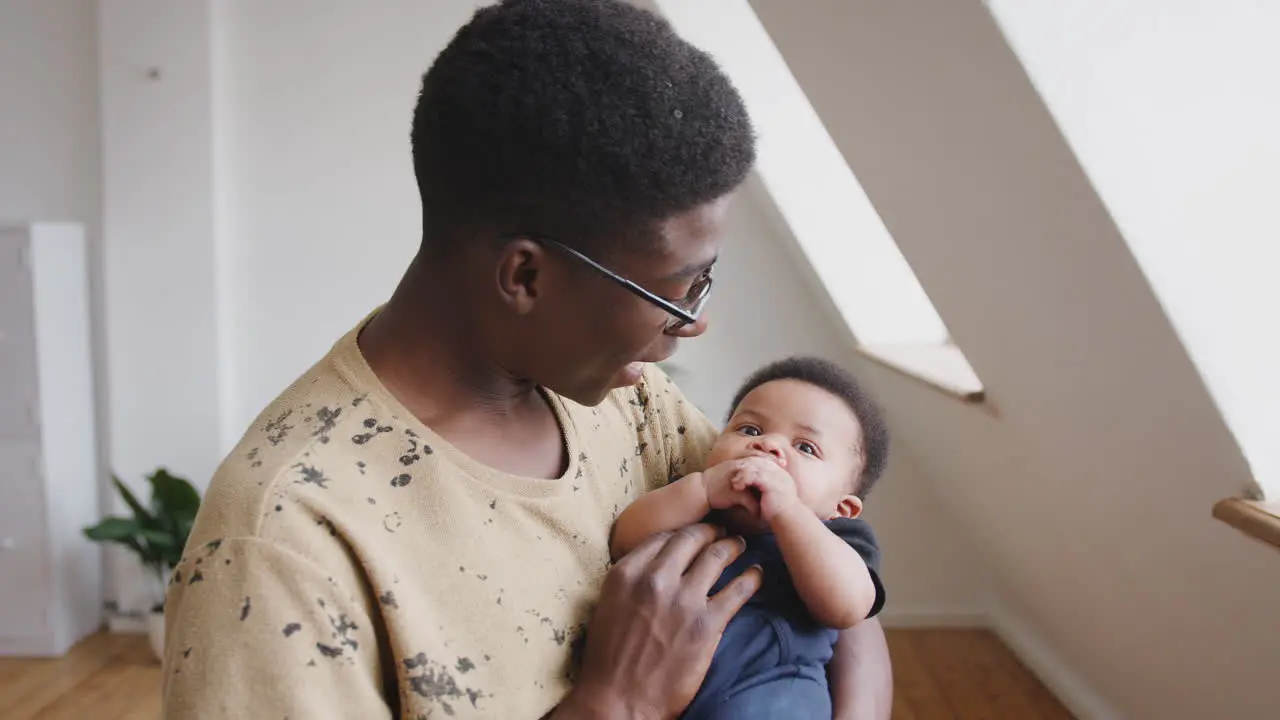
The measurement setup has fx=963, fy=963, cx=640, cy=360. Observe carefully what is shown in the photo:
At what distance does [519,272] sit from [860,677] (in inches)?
32.0

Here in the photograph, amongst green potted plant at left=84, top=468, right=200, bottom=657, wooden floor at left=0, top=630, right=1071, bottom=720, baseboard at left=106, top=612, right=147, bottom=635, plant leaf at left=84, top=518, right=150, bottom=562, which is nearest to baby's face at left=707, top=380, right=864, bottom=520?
wooden floor at left=0, top=630, right=1071, bottom=720

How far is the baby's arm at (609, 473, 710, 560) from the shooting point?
1267 millimetres

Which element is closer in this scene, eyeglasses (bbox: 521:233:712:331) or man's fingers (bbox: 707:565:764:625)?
eyeglasses (bbox: 521:233:712:331)

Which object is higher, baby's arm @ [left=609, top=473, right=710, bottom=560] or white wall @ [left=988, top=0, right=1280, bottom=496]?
white wall @ [left=988, top=0, right=1280, bottom=496]

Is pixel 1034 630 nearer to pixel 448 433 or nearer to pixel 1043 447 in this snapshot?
pixel 1043 447

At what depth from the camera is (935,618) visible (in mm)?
4250

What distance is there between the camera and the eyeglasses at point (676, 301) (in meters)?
1.02

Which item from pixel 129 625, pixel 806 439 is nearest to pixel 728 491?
pixel 806 439

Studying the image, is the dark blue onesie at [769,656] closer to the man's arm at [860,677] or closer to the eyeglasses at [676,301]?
the man's arm at [860,677]

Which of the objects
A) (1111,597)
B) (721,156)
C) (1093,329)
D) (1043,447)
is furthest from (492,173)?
(1111,597)

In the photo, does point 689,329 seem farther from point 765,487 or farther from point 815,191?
point 815,191

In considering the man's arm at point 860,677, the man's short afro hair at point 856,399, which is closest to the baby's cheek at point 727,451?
the man's short afro hair at point 856,399

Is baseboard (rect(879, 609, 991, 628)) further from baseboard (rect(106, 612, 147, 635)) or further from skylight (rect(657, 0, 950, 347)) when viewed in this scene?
baseboard (rect(106, 612, 147, 635))

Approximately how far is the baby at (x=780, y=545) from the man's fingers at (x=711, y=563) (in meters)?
0.06
